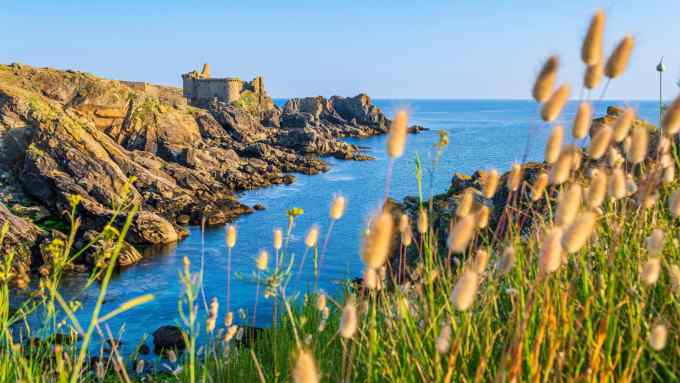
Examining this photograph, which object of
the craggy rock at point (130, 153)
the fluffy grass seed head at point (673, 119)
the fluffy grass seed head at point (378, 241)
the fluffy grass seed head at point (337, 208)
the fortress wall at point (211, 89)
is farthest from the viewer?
the fortress wall at point (211, 89)

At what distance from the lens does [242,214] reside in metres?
40.6

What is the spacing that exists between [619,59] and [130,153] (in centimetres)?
4594

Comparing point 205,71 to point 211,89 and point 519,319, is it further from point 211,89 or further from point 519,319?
point 519,319

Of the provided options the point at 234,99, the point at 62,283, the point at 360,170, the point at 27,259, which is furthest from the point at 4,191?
the point at 234,99

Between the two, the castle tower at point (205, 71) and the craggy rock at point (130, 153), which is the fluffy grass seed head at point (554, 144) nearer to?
the craggy rock at point (130, 153)

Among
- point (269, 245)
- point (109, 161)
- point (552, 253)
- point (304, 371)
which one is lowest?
point (269, 245)

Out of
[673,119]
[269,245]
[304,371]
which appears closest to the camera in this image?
[304,371]

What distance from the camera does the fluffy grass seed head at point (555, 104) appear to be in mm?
2141

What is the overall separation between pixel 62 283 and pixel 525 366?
26463 millimetres

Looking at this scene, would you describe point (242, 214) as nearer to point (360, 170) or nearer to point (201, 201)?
point (201, 201)

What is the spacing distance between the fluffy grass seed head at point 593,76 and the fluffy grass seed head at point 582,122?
0.13 meters

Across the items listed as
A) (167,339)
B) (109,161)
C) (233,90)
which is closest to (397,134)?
(167,339)

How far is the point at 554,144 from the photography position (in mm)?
2217

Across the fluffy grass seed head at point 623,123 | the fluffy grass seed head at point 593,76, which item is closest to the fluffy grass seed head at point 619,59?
the fluffy grass seed head at point 593,76
